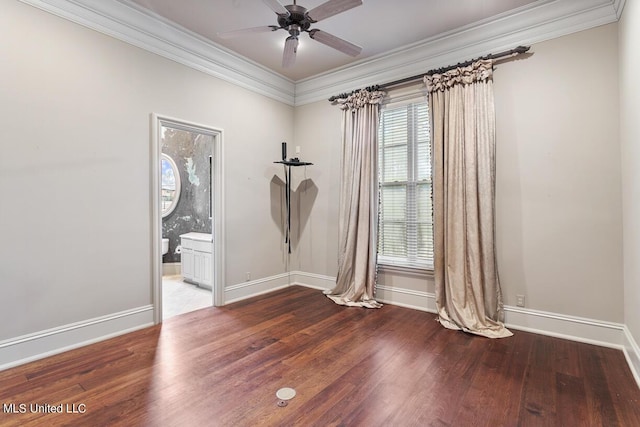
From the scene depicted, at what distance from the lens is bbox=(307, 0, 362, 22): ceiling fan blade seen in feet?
7.43

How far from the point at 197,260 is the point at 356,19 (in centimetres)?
416

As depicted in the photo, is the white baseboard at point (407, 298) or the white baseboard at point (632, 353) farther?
the white baseboard at point (407, 298)

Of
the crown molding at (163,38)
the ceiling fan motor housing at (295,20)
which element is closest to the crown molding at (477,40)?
the crown molding at (163,38)

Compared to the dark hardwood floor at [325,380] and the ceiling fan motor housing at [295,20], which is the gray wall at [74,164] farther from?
the ceiling fan motor housing at [295,20]

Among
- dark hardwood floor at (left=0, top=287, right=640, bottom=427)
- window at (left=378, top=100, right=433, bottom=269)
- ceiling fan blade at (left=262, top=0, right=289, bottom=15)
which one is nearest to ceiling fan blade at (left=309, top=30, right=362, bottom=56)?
ceiling fan blade at (left=262, top=0, right=289, bottom=15)

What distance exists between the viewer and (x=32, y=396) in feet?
6.85

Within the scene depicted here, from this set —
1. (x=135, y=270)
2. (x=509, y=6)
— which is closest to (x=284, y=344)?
(x=135, y=270)

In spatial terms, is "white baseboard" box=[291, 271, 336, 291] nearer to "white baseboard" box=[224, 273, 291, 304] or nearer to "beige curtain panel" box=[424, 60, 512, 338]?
"white baseboard" box=[224, 273, 291, 304]

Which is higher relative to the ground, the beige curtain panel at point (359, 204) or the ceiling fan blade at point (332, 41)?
the ceiling fan blade at point (332, 41)

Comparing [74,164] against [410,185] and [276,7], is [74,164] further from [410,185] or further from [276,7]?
[410,185]

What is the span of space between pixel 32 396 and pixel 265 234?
2.96 m

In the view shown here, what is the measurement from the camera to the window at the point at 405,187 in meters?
3.92

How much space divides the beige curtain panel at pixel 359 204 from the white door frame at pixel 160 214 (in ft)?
5.27

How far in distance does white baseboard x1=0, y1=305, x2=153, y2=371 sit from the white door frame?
212mm
